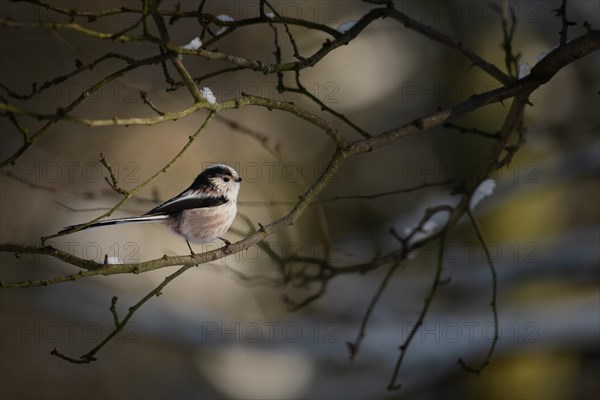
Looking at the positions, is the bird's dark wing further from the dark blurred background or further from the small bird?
the dark blurred background

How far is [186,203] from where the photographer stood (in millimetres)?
3348

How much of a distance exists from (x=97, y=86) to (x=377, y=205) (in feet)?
22.6

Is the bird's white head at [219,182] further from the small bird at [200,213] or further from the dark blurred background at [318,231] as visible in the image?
the dark blurred background at [318,231]

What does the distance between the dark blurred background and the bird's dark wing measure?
1818mm

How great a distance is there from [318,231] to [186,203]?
7.95ft

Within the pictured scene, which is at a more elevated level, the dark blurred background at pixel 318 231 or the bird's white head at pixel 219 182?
the dark blurred background at pixel 318 231

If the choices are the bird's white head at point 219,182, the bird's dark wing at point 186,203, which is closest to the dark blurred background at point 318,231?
the bird's white head at point 219,182

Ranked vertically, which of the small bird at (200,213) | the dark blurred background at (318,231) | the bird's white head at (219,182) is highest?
the dark blurred background at (318,231)

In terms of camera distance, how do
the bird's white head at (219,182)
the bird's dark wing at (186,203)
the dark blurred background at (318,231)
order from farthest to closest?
the dark blurred background at (318,231), the bird's white head at (219,182), the bird's dark wing at (186,203)

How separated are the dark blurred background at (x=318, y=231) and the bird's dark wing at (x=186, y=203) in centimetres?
182

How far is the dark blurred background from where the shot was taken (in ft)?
20.7

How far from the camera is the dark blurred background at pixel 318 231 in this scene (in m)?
6.32

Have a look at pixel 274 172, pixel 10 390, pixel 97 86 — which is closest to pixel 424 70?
pixel 274 172

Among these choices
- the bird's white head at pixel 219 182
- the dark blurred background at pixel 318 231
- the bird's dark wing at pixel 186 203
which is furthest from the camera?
the dark blurred background at pixel 318 231
